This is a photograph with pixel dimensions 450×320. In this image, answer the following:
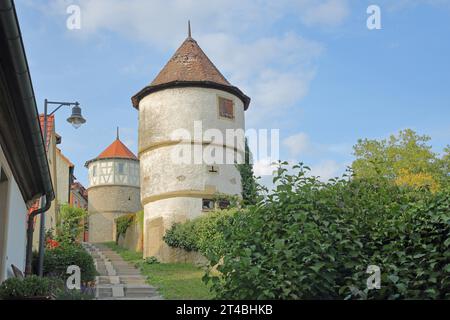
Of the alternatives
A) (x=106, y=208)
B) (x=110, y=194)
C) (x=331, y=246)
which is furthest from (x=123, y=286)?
(x=110, y=194)

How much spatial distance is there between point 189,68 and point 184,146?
4078 mm

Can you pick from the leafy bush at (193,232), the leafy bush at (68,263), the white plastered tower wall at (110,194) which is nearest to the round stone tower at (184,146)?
the leafy bush at (193,232)

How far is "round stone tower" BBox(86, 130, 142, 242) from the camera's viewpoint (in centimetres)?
5531

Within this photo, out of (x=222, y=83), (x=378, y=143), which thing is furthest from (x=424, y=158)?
(x=222, y=83)

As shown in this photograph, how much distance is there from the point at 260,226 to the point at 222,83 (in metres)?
24.0

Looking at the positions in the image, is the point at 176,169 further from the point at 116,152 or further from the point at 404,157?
the point at 116,152

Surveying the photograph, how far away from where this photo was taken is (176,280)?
62.3ft

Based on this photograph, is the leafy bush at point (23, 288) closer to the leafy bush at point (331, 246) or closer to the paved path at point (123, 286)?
→ the leafy bush at point (331, 246)

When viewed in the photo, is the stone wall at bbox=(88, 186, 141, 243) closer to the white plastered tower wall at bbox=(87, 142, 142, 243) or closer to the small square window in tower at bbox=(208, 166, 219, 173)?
the white plastered tower wall at bbox=(87, 142, 142, 243)

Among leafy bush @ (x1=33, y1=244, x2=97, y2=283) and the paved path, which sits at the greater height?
leafy bush @ (x1=33, y1=244, x2=97, y2=283)

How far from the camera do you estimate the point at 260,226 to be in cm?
619

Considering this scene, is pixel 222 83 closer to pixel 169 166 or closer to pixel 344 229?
pixel 169 166

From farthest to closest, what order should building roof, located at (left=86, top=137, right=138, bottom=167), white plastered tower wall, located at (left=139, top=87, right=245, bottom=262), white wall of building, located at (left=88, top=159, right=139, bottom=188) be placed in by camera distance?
building roof, located at (left=86, top=137, right=138, bottom=167) → white wall of building, located at (left=88, top=159, right=139, bottom=188) → white plastered tower wall, located at (left=139, top=87, right=245, bottom=262)

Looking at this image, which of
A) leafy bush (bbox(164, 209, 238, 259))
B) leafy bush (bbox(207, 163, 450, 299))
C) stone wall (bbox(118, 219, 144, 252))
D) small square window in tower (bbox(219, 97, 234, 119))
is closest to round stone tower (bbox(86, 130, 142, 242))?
stone wall (bbox(118, 219, 144, 252))
